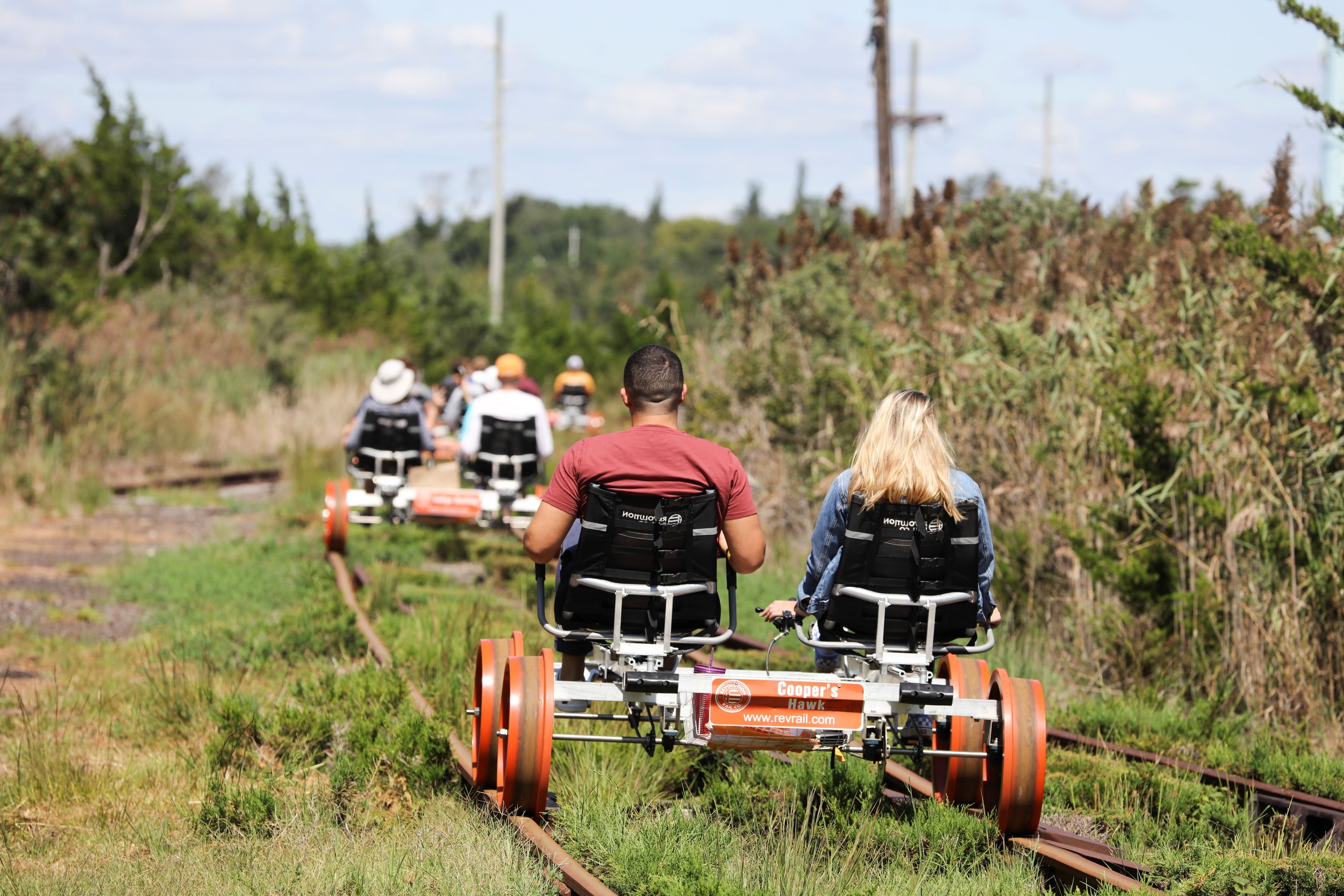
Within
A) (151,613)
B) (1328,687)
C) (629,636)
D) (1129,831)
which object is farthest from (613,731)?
(151,613)

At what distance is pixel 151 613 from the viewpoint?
949 cm

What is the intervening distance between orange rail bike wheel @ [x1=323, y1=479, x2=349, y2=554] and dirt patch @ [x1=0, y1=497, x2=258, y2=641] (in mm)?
1755

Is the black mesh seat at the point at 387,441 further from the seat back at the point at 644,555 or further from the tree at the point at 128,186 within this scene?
the tree at the point at 128,186

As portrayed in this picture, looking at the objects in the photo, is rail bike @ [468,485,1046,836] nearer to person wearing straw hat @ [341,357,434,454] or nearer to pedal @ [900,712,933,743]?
pedal @ [900,712,933,743]

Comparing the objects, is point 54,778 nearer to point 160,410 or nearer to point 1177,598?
point 1177,598

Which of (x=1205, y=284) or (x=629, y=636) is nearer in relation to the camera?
(x=629, y=636)

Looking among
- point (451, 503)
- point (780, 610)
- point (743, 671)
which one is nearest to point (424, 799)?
point (743, 671)

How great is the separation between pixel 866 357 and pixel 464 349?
2711 centimetres

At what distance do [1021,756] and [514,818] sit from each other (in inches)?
72.7

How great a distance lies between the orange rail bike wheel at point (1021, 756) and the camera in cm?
479

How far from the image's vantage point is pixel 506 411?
37.7ft

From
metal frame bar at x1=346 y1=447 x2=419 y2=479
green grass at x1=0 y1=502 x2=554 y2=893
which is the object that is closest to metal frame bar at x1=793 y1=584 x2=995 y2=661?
green grass at x1=0 y1=502 x2=554 y2=893

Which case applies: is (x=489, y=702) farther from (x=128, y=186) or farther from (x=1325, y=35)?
(x=128, y=186)

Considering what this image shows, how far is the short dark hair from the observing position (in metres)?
4.89
